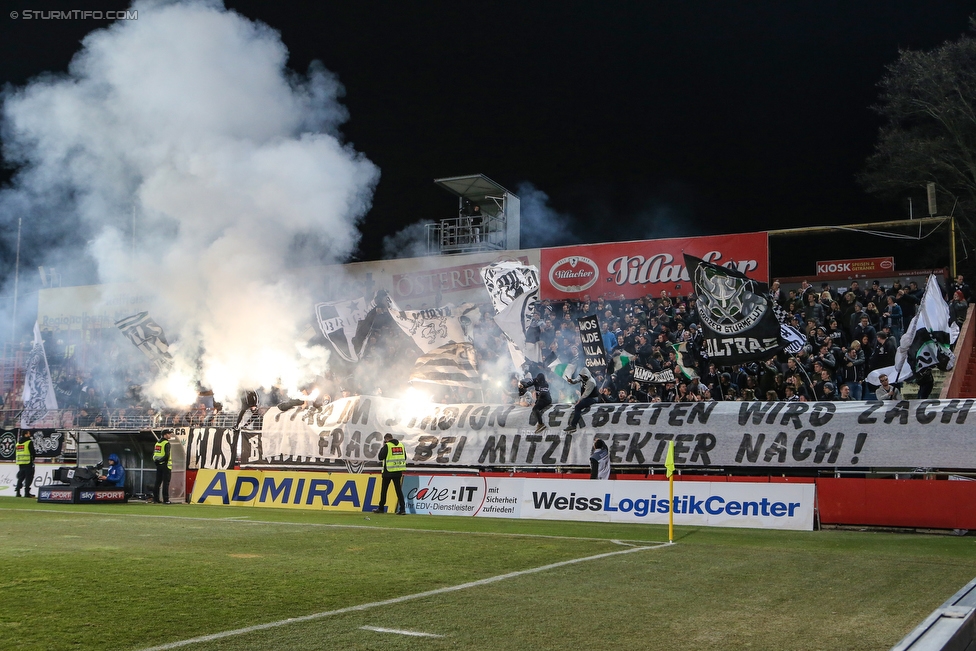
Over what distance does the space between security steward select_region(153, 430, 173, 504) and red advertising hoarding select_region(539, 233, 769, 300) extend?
12362 millimetres

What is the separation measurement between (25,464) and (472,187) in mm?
16597

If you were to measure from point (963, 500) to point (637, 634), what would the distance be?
11049 mm

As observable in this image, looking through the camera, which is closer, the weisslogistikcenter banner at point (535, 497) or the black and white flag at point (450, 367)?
the weisslogistikcenter banner at point (535, 497)

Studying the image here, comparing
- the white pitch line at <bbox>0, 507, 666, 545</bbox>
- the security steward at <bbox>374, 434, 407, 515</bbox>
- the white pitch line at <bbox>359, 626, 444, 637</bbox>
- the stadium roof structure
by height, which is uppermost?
the stadium roof structure

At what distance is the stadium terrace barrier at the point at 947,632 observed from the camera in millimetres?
3188

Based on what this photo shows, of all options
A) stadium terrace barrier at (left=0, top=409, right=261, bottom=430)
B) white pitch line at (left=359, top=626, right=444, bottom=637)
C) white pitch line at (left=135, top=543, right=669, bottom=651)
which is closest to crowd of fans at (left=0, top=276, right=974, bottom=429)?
stadium terrace barrier at (left=0, top=409, right=261, bottom=430)

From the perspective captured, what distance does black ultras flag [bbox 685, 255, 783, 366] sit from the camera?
17.9 metres

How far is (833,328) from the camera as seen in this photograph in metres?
20.1

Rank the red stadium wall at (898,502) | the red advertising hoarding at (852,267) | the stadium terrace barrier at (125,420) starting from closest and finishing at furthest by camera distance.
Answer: the red stadium wall at (898,502), the stadium terrace barrier at (125,420), the red advertising hoarding at (852,267)

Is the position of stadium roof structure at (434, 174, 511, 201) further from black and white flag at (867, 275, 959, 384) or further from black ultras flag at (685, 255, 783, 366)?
black and white flag at (867, 275, 959, 384)

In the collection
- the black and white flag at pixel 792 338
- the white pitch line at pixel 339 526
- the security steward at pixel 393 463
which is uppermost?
the black and white flag at pixel 792 338

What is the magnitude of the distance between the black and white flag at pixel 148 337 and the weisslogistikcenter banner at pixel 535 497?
6.16 metres

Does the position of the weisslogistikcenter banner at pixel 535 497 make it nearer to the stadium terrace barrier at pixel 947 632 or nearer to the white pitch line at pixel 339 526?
the white pitch line at pixel 339 526

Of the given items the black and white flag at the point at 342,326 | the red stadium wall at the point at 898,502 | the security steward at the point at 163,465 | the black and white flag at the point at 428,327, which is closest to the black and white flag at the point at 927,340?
the red stadium wall at the point at 898,502
